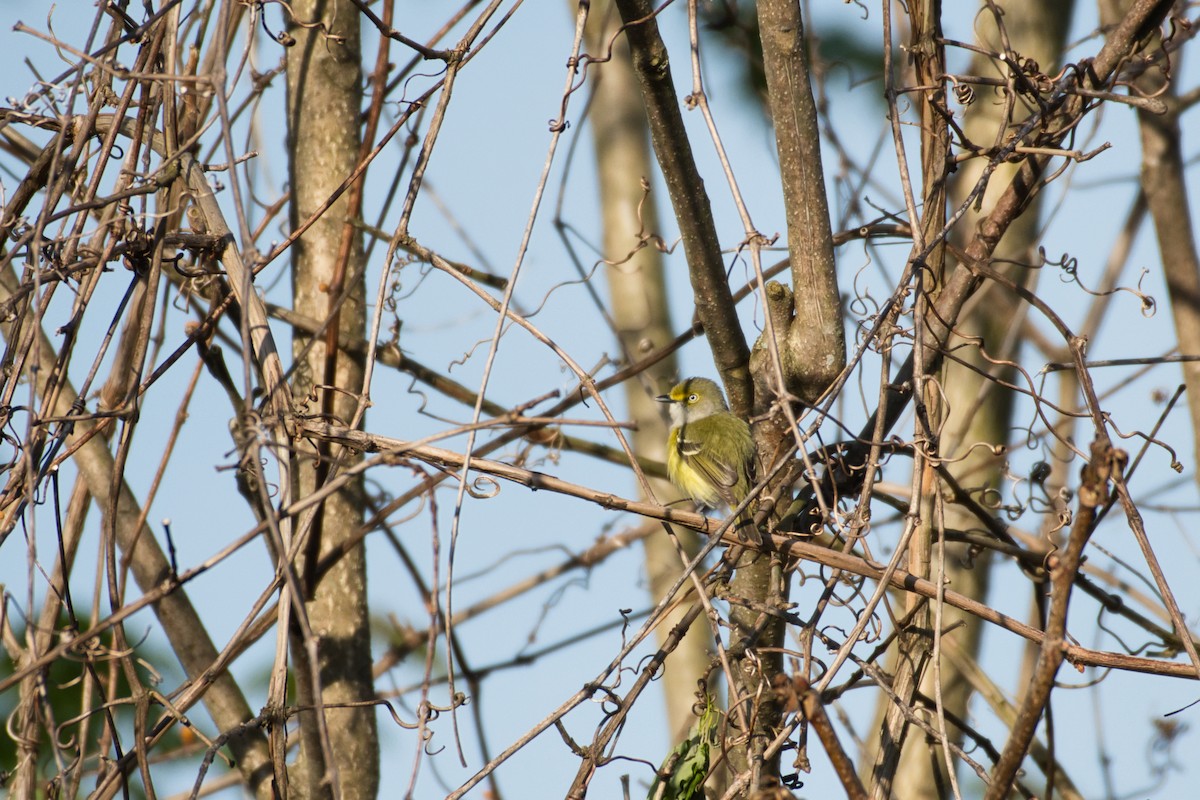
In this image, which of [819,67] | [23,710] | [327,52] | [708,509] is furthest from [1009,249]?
[23,710]

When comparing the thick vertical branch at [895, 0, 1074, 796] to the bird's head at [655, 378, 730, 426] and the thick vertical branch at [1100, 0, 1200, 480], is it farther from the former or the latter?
the bird's head at [655, 378, 730, 426]

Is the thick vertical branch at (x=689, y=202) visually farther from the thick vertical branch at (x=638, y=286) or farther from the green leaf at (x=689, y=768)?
the thick vertical branch at (x=638, y=286)

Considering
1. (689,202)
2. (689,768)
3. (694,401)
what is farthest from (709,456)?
(689,768)

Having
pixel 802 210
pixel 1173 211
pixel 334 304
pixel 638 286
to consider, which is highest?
pixel 638 286

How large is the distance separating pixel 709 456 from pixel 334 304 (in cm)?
182

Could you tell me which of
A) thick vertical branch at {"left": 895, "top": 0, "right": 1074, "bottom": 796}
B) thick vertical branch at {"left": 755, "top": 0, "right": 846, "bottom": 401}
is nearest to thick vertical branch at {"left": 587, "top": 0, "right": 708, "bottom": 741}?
thick vertical branch at {"left": 895, "top": 0, "right": 1074, "bottom": 796}

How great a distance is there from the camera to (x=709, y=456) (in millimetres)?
4430

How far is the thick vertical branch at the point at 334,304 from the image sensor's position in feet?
10.0

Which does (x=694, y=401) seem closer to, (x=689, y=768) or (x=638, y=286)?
(x=638, y=286)

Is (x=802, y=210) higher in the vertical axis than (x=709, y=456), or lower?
lower

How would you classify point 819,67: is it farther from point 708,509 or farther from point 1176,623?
point 1176,623

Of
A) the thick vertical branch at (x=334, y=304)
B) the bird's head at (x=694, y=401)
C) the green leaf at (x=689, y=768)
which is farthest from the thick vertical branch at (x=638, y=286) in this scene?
the green leaf at (x=689, y=768)

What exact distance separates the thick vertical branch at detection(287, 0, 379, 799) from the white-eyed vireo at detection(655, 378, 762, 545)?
59.4 inches

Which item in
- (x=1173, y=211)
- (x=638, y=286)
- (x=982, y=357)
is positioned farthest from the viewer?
(x=638, y=286)
